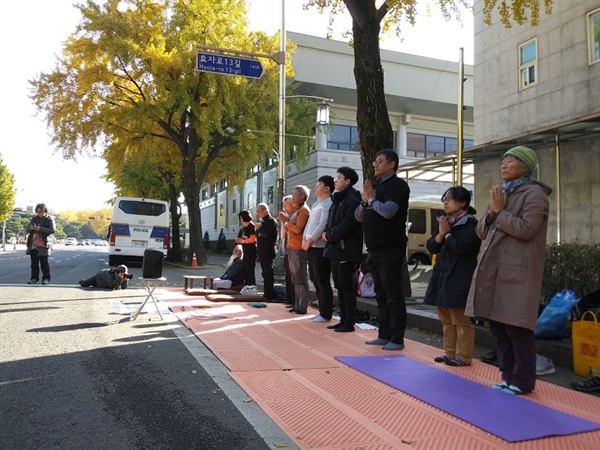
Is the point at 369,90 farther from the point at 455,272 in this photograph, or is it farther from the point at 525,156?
the point at 525,156

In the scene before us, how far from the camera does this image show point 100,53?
70.5 ft

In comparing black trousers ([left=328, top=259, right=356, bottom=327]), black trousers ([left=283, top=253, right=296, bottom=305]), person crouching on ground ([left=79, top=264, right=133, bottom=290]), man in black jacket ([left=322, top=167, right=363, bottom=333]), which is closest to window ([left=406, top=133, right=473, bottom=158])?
person crouching on ground ([left=79, top=264, right=133, bottom=290])

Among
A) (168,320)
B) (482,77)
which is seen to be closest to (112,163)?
(482,77)

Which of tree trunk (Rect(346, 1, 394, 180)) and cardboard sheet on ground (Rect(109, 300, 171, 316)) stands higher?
tree trunk (Rect(346, 1, 394, 180))

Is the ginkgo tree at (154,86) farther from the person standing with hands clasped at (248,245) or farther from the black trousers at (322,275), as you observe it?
the black trousers at (322,275)

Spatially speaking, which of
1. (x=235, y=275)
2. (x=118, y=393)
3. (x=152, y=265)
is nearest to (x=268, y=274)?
(x=235, y=275)

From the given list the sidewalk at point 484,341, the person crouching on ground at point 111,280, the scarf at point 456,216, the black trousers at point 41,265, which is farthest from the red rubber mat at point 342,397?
the black trousers at point 41,265

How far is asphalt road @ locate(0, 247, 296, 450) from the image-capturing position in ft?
10.3

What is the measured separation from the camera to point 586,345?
464 centimetres

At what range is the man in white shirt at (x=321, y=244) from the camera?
7.29 meters

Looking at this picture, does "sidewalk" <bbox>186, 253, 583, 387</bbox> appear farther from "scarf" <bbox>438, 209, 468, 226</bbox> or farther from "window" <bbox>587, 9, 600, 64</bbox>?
"window" <bbox>587, 9, 600, 64</bbox>

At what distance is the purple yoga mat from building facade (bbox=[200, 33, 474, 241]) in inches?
862

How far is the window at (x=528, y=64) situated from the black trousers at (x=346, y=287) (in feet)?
27.9

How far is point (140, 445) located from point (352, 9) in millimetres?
7876
